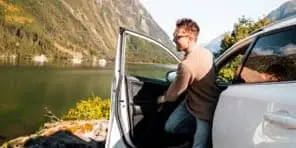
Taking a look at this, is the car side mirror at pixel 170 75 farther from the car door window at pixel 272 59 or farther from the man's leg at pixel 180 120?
the car door window at pixel 272 59

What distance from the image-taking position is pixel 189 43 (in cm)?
378

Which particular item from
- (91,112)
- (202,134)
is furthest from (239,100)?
(91,112)

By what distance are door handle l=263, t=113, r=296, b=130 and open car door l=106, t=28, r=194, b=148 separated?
2.04 m

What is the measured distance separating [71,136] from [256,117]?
6.25m

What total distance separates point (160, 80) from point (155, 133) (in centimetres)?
61

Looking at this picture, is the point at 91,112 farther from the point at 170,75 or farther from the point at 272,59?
the point at 272,59

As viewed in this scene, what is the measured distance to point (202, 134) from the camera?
3.78 meters

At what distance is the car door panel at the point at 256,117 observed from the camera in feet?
7.39

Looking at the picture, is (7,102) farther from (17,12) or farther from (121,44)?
(17,12)

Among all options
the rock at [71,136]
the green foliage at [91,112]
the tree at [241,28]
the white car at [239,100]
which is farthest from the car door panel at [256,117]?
the tree at [241,28]

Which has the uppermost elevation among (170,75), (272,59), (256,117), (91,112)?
(272,59)

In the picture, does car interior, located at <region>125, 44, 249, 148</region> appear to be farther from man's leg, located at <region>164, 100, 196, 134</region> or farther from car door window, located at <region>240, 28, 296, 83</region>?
car door window, located at <region>240, 28, 296, 83</region>

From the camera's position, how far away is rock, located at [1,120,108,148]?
309 inches

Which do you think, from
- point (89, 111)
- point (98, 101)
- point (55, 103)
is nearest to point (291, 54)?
point (89, 111)
